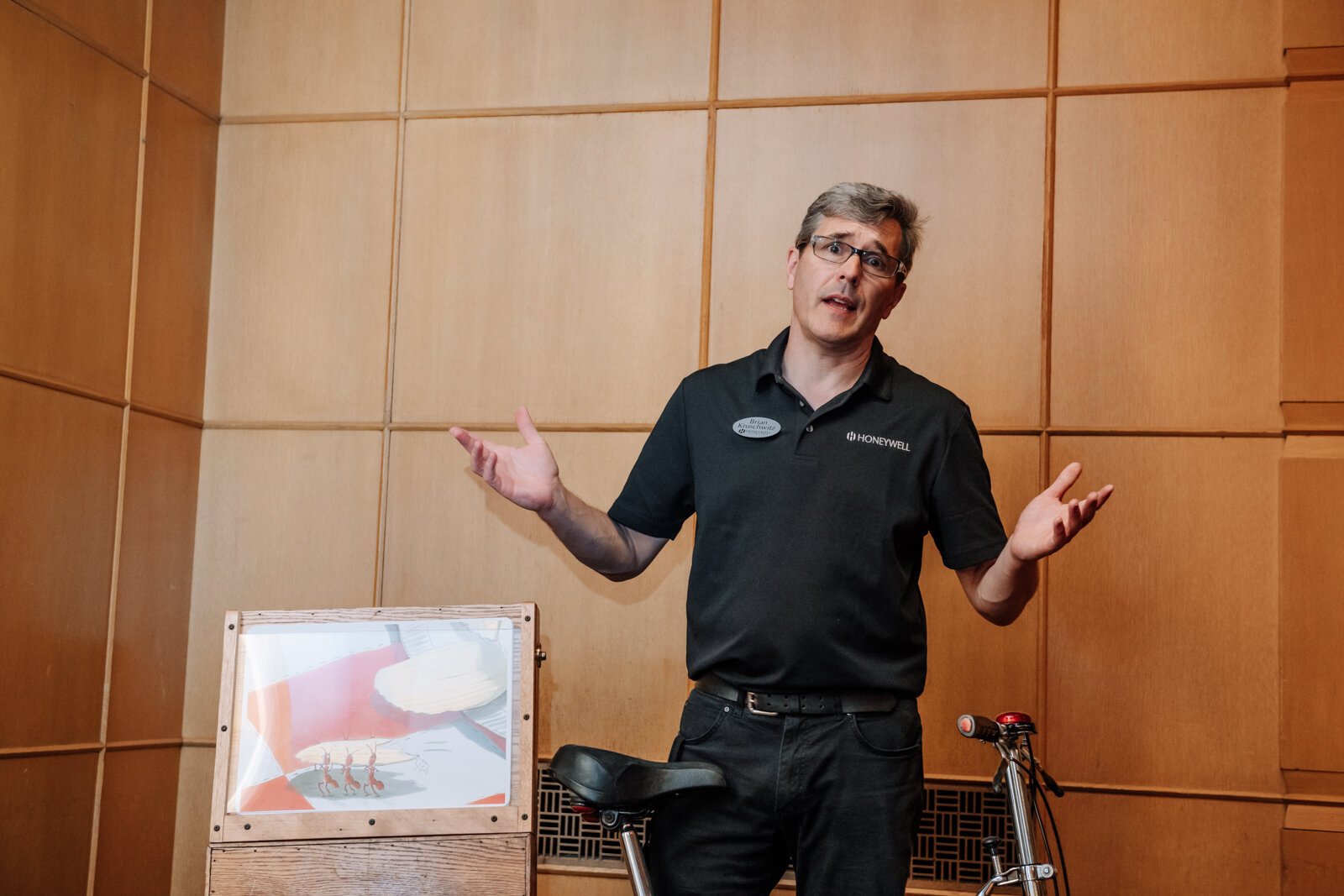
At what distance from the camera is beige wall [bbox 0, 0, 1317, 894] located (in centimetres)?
332

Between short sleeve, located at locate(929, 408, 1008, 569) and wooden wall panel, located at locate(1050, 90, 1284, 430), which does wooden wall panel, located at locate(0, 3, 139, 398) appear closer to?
short sleeve, located at locate(929, 408, 1008, 569)

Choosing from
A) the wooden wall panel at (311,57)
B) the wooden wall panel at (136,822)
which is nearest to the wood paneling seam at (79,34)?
the wooden wall panel at (311,57)

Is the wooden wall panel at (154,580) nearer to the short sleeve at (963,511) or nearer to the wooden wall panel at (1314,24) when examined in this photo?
the short sleeve at (963,511)

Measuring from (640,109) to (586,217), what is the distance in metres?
0.36

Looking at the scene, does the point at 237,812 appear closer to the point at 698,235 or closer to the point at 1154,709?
the point at 698,235

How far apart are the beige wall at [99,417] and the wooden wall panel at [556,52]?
718mm

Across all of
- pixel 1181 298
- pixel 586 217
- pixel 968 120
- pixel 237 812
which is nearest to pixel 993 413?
pixel 1181 298

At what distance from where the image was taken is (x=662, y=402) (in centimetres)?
371

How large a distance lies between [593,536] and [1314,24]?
2.43 metres

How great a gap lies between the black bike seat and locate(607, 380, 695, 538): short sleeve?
0.58 m

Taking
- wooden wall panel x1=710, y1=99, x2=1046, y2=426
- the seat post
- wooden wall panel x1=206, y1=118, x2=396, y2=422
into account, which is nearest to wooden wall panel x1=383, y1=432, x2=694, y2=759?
wooden wall panel x1=206, y1=118, x2=396, y2=422

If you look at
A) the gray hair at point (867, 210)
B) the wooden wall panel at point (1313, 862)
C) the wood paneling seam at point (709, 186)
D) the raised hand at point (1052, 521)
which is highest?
the wood paneling seam at point (709, 186)

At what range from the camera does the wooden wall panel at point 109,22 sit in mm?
3336

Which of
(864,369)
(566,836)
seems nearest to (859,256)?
(864,369)
